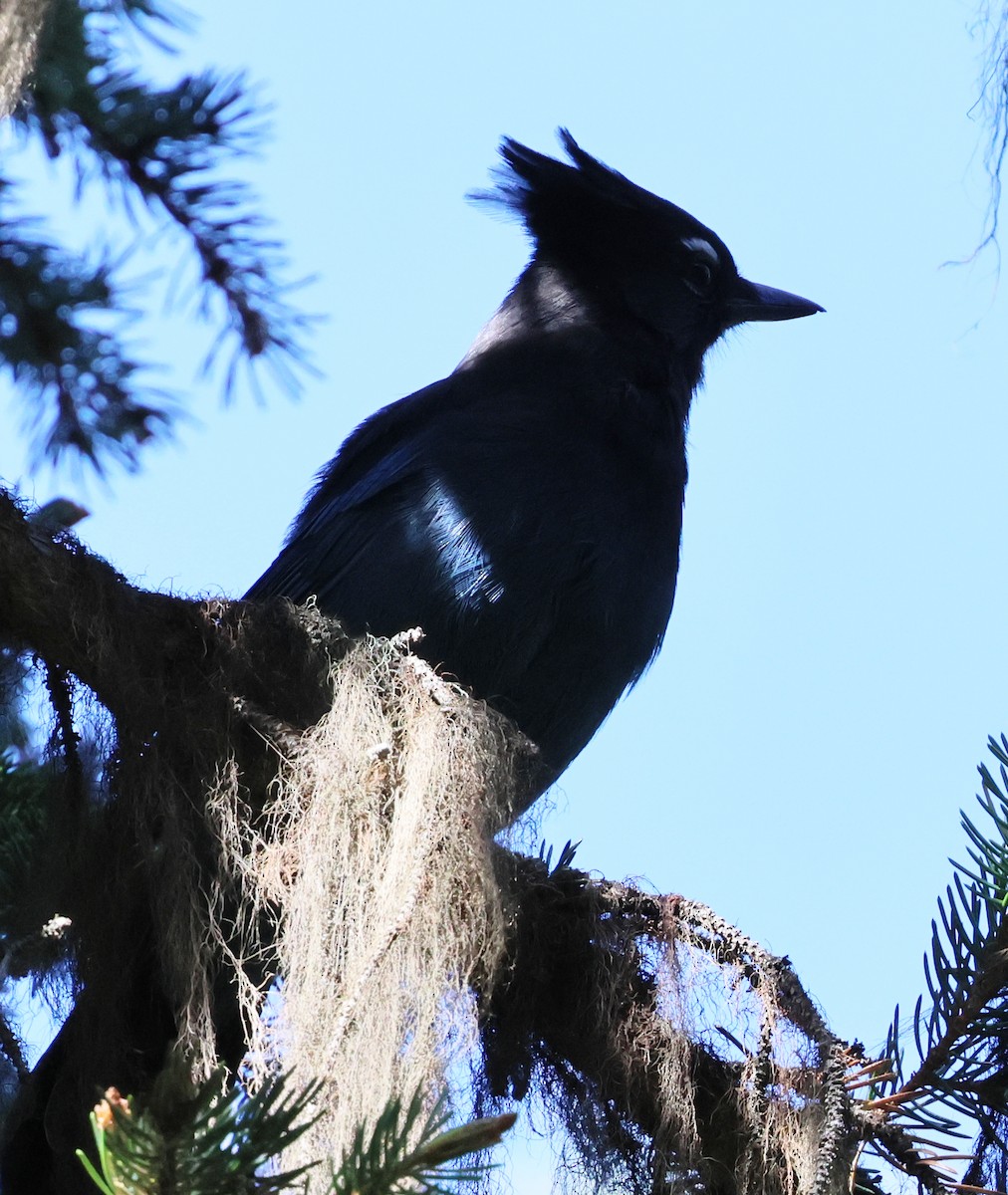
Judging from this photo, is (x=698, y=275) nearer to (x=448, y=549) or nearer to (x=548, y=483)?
(x=548, y=483)

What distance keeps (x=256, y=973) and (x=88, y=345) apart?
143 cm

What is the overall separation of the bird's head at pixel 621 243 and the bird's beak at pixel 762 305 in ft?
0.12

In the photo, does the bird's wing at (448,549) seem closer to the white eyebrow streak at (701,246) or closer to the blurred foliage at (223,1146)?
the white eyebrow streak at (701,246)

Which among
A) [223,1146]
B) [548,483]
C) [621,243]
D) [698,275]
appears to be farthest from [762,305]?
[223,1146]

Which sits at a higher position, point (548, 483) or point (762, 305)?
point (762, 305)

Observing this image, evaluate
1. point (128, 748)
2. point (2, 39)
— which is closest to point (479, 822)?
point (128, 748)

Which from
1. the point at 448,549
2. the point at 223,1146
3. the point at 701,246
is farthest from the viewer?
the point at 701,246

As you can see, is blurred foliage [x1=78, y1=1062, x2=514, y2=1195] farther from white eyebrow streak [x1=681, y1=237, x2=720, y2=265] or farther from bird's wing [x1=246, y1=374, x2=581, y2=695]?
white eyebrow streak [x1=681, y1=237, x2=720, y2=265]

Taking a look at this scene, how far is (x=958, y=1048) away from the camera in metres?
2.56

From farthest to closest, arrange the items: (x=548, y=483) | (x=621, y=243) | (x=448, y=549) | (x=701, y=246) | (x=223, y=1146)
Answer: (x=701, y=246)
(x=621, y=243)
(x=548, y=483)
(x=448, y=549)
(x=223, y=1146)

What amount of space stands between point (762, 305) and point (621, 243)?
2.10ft

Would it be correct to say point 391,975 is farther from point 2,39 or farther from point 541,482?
point 541,482

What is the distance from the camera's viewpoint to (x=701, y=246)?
5.41 metres

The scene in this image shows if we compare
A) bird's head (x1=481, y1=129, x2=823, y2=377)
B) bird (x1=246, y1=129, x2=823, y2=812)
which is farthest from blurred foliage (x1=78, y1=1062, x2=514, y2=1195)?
bird's head (x1=481, y1=129, x2=823, y2=377)
